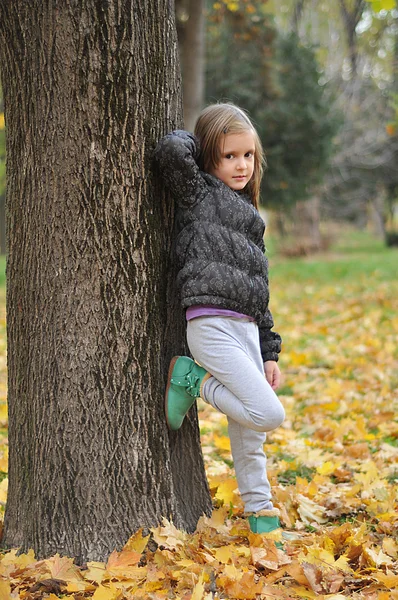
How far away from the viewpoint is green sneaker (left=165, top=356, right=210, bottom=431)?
263 centimetres

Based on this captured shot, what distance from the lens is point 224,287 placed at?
8.43ft

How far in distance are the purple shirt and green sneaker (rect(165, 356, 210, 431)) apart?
0.69ft

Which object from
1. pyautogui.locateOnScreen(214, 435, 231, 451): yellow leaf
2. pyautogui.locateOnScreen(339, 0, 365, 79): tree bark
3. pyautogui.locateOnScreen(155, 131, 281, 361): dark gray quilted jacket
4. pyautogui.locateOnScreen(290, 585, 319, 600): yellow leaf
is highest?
pyautogui.locateOnScreen(339, 0, 365, 79): tree bark

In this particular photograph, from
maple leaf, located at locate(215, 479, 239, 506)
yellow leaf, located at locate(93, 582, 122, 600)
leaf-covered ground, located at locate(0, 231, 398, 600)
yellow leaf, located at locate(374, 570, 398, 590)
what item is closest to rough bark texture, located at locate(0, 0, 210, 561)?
leaf-covered ground, located at locate(0, 231, 398, 600)

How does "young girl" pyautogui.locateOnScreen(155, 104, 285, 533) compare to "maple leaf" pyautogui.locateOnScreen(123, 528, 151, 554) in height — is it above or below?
above

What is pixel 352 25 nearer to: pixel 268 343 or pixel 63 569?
pixel 268 343

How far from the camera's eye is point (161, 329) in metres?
2.66

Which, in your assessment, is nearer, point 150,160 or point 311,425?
point 150,160

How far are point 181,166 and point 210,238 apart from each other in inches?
12.2

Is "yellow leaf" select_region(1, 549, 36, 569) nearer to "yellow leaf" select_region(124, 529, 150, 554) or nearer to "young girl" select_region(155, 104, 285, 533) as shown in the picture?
"yellow leaf" select_region(124, 529, 150, 554)

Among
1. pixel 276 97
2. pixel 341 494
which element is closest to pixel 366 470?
pixel 341 494

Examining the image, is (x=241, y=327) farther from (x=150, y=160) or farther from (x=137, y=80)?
(x=137, y=80)

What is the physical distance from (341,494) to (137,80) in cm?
216

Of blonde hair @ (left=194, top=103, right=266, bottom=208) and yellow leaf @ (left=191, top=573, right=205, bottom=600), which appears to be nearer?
yellow leaf @ (left=191, top=573, right=205, bottom=600)
